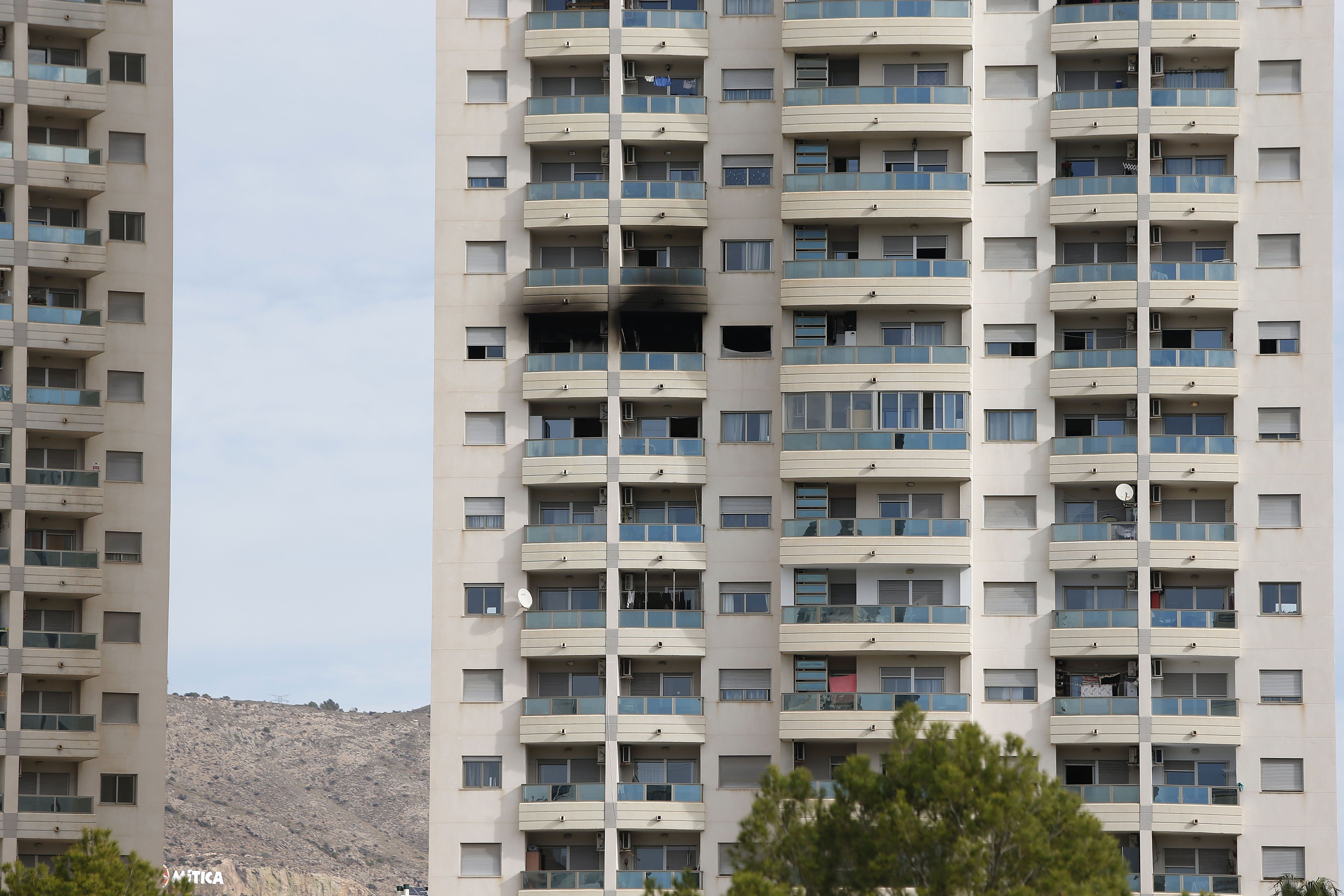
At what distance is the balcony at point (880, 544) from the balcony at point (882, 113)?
16909 millimetres

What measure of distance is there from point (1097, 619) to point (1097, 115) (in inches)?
860

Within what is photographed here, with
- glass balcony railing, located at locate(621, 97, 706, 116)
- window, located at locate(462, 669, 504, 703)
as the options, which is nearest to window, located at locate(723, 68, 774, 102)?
glass balcony railing, located at locate(621, 97, 706, 116)

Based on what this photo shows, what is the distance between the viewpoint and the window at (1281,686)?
79.8 meters

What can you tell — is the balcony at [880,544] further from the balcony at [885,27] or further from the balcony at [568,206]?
the balcony at [885,27]

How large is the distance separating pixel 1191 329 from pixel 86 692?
51056 mm

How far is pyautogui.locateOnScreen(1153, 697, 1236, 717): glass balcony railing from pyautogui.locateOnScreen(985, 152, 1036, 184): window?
75.9 ft

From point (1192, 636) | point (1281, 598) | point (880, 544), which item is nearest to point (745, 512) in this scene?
point (880, 544)

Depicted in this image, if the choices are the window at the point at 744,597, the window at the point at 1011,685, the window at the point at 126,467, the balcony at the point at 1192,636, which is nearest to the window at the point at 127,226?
the window at the point at 126,467

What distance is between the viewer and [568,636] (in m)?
80.4

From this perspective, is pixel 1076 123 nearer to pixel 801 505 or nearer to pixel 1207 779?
pixel 801 505

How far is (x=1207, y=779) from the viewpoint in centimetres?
7944

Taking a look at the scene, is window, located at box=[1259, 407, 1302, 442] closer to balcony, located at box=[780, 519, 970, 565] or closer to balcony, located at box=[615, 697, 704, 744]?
balcony, located at box=[780, 519, 970, 565]

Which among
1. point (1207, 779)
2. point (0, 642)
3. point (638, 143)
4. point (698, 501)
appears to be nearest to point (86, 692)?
point (0, 642)

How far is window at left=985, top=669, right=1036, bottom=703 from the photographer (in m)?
80.0
